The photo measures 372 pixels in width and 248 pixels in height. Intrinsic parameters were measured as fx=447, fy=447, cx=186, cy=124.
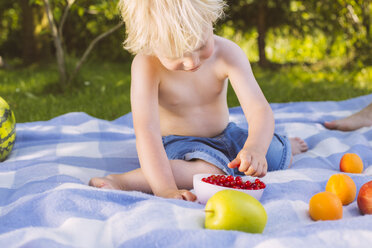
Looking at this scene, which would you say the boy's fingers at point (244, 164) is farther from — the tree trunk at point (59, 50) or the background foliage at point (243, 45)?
the tree trunk at point (59, 50)

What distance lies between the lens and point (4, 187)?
1.63 m

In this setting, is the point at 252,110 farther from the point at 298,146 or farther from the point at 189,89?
the point at 298,146

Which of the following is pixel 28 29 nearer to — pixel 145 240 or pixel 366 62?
pixel 366 62

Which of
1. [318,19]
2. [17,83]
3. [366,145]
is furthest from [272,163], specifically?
[318,19]

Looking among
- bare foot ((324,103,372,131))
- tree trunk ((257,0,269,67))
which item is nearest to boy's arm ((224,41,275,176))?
bare foot ((324,103,372,131))

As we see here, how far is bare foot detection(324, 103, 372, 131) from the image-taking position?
244 centimetres

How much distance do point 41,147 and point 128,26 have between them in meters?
0.89

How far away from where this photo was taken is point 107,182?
1583mm

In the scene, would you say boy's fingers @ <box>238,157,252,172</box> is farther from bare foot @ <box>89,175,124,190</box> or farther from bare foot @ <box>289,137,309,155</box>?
bare foot @ <box>289,137,309,155</box>

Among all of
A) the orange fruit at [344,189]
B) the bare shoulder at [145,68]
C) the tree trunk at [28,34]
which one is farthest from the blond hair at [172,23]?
the tree trunk at [28,34]

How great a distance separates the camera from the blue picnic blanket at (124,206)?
106cm

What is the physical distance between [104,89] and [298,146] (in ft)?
6.90

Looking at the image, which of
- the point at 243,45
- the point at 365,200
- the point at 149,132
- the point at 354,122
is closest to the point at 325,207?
the point at 365,200

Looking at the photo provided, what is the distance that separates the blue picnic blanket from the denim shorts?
0.11 m
